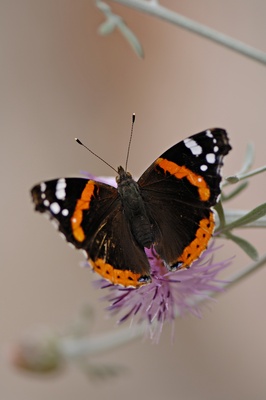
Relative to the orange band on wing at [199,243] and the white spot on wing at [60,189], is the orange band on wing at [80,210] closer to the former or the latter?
the white spot on wing at [60,189]

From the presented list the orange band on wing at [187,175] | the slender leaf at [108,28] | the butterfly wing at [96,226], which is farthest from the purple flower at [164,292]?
the slender leaf at [108,28]

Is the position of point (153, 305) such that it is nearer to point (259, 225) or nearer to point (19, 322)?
point (259, 225)

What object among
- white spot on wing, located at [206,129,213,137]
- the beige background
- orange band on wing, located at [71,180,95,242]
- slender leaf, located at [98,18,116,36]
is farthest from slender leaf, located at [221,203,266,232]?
the beige background

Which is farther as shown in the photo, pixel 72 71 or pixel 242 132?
pixel 72 71

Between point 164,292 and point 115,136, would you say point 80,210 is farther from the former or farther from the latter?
point 115,136

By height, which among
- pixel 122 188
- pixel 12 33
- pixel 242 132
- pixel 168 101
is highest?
pixel 12 33

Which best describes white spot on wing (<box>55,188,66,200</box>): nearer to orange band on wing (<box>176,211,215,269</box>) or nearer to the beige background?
orange band on wing (<box>176,211,215,269</box>)

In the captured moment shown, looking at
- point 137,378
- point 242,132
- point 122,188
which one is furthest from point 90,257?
point 137,378
